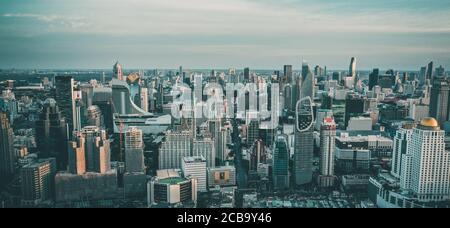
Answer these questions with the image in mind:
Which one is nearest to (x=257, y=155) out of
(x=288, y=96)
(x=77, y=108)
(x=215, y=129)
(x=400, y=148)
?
(x=215, y=129)

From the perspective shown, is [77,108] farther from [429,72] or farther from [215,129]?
[429,72]

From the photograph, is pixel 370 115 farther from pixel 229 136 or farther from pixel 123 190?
pixel 123 190

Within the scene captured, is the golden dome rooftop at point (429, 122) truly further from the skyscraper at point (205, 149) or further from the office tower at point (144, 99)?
the office tower at point (144, 99)

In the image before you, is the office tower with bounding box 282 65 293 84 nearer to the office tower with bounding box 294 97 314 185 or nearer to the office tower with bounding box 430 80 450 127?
the office tower with bounding box 294 97 314 185

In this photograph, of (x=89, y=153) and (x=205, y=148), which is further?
(x=205, y=148)

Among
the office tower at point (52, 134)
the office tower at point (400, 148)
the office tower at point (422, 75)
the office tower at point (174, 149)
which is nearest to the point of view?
the office tower at point (422, 75)

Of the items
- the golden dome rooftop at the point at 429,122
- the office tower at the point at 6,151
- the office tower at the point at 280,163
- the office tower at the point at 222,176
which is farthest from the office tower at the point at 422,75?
the office tower at the point at 6,151
